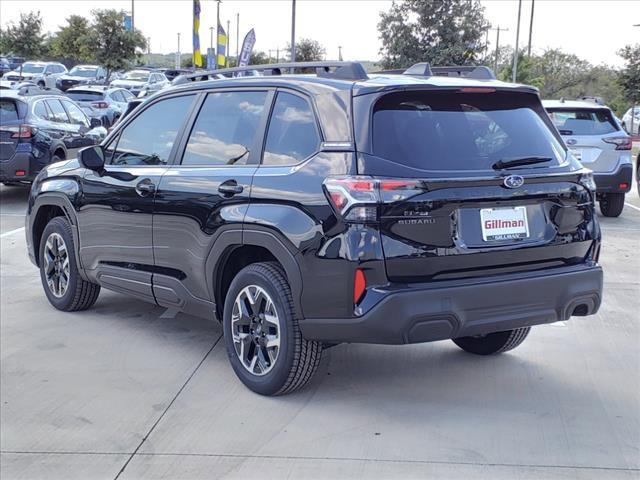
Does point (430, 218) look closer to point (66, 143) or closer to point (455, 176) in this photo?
point (455, 176)

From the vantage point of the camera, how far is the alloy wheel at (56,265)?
649cm

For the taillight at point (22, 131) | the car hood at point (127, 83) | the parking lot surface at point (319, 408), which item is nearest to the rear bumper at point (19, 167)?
the taillight at point (22, 131)

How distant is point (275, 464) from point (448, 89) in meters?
2.10

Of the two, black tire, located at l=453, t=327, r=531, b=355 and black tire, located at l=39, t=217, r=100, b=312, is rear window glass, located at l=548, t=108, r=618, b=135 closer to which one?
black tire, located at l=453, t=327, r=531, b=355

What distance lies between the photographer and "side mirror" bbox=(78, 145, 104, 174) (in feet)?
19.4

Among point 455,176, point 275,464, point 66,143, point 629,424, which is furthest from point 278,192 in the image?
point 66,143

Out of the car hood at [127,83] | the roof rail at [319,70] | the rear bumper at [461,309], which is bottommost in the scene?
the car hood at [127,83]

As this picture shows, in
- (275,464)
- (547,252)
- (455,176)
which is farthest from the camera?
(547,252)

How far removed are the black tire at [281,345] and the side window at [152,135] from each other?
1.23 metres

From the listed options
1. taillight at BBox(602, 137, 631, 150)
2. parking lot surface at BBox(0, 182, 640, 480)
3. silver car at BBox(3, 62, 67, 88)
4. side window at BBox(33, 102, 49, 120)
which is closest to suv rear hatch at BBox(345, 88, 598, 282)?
parking lot surface at BBox(0, 182, 640, 480)

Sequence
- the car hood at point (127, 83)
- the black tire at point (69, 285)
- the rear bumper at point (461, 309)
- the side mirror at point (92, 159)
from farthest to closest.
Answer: the car hood at point (127, 83) < the black tire at point (69, 285) < the side mirror at point (92, 159) < the rear bumper at point (461, 309)

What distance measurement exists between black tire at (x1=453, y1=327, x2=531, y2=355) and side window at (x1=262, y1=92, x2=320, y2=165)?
71.3 inches

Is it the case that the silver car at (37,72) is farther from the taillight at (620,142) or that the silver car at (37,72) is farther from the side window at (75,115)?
the taillight at (620,142)

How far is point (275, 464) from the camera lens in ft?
13.0
